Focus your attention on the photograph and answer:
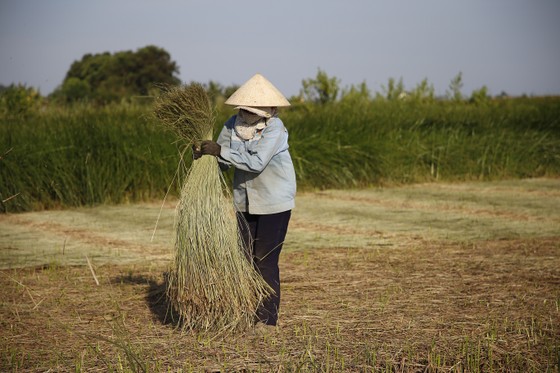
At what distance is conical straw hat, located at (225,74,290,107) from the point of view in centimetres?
540

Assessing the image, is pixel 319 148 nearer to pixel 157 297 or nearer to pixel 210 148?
pixel 157 297

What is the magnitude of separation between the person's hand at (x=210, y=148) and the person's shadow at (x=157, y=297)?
1062mm

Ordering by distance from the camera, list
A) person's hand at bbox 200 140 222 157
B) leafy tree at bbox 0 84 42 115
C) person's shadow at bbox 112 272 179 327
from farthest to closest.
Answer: leafy tree at bbox 0 84 42 115 → person's shadow at bbox 112 272 179 327 → person's hand at bbox 200 140 222 157

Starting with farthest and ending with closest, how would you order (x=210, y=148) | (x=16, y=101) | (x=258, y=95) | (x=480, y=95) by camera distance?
(x=480, y=95) → (x=16, y=101) → (x=258, y=95) → (x=210, y=148)

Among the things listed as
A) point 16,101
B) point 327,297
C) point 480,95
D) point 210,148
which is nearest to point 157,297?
point 327,297

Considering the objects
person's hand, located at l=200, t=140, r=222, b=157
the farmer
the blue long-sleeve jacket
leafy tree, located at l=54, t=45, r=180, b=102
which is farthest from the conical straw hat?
leafy tree, located at l=54, t=45, r=180, b=102

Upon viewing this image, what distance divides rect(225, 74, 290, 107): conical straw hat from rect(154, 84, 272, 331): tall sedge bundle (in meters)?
0.22

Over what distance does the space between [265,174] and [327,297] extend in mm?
1500

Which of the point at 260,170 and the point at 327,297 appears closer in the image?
the point at 260,170

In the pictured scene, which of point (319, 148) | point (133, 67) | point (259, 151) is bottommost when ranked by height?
point (319, 148)

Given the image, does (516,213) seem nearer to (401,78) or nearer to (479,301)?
(479,301)

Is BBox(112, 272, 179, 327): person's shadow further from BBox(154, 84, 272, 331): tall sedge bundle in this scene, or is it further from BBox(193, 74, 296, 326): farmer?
BBox(193, 74, 296, 326): farmer

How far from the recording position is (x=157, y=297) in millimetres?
6699

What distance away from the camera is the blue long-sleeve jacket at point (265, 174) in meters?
5.37
